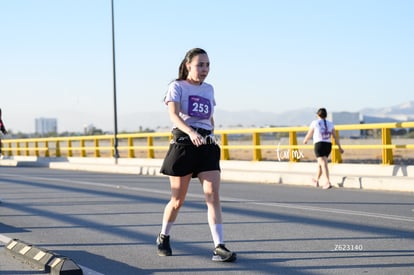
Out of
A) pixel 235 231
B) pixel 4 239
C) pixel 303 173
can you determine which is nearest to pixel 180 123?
pixel 235 231

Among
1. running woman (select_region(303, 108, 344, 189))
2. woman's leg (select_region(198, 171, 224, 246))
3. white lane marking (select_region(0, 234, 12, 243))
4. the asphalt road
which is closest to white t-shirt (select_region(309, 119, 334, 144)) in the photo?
running woman (select_region(303, 108, 344, 189))

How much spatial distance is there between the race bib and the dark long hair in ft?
0.80

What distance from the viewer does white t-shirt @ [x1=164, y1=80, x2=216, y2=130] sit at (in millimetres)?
6238

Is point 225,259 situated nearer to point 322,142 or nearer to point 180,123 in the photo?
point 180,123

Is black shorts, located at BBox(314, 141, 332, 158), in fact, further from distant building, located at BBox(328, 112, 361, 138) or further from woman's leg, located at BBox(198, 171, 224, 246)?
distant building, located at BBox(328, 112, 361, 138)

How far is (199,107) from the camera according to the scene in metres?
6.26

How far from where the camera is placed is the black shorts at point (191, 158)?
245 inches

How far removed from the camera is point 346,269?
581cm

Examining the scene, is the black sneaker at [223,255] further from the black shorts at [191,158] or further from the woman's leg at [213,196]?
the black shorts at [191,158]

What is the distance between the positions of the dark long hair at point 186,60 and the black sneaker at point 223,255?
148 centimetres

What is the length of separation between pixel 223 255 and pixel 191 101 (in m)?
1.32

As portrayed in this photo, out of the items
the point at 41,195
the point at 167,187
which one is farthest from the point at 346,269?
the point at 167,187

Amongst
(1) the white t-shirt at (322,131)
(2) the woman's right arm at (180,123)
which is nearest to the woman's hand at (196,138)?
(2) the woman's right arm at (180,123)

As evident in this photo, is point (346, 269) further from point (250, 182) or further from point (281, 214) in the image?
point (250, 182)
